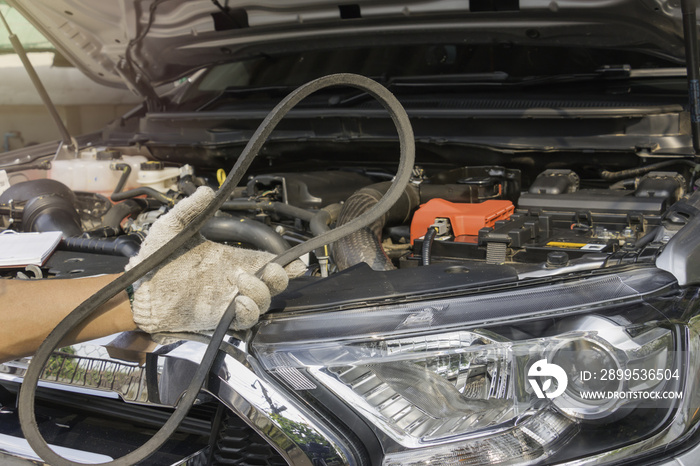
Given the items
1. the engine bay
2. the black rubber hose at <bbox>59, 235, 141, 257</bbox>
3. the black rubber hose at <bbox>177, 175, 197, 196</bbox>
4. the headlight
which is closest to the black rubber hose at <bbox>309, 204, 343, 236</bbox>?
the engine bay

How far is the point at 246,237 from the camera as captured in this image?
1542mm

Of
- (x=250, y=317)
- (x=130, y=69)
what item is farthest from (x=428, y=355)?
(x=130, y=69)

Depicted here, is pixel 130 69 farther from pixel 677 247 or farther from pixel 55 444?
pixel 677 247

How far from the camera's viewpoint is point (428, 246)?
4.46 feet

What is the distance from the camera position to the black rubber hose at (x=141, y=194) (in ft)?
6.49

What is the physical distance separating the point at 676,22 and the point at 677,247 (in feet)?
2.43

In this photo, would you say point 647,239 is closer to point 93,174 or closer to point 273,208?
point 273,208

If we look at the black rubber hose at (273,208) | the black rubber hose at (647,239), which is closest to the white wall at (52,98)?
the black rubber hose at (273,208)

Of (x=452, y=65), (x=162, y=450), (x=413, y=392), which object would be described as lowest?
(x=162, y=450)

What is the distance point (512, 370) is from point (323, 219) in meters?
0.86

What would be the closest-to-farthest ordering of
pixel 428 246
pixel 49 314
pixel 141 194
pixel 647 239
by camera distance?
pixel 49 314, pixel 647 239, pixel 428 246, pixel 141 194

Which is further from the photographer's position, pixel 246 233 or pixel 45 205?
→ pixel 45 205

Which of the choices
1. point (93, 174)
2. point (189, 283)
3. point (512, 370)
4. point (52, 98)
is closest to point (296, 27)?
point (93, 174)

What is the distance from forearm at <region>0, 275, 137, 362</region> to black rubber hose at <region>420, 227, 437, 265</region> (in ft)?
1.98
